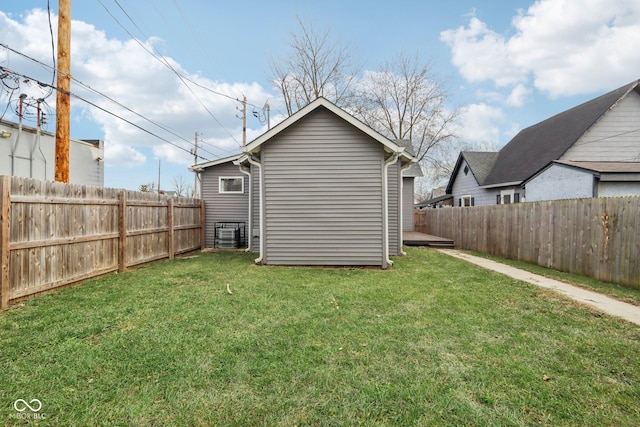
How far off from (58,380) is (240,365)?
148 centimetres

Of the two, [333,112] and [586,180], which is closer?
[333,112]

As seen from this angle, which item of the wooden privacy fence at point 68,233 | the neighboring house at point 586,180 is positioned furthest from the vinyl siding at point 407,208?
the wooden privacy fence at point 68,233

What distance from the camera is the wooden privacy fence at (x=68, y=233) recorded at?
445 cm

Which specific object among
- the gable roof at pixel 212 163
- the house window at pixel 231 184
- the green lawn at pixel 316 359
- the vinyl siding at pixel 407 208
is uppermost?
the gable roof at pixel 212 163

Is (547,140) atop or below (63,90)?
atop

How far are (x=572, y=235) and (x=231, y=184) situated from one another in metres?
11.2

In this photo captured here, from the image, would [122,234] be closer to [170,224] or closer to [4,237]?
[170,224]

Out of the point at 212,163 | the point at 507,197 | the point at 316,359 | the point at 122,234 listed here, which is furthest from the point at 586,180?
the point at 122,234

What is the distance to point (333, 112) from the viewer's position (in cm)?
741

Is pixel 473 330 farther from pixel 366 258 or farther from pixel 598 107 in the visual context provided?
pixel 598 107

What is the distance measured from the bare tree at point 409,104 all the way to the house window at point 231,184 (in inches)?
607

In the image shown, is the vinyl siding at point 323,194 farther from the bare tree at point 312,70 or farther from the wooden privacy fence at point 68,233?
the bare tree at point 312,70

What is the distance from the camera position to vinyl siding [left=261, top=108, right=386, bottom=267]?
7520 millimetres

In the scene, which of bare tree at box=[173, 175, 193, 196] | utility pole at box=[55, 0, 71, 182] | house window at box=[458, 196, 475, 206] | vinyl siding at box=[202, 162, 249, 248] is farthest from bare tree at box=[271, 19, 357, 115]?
bare tree at box=[173, 175, 193, 196]
